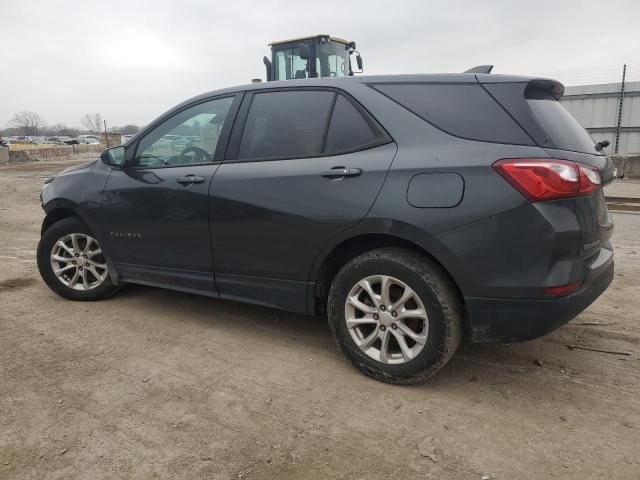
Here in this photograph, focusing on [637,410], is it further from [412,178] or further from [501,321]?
[412,178]

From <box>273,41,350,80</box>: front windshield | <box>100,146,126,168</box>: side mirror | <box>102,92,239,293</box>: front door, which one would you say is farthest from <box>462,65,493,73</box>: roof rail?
<box>273,41,350,80</box>: front windshield

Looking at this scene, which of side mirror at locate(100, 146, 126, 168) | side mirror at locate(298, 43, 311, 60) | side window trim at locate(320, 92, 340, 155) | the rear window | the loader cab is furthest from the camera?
the loader cab

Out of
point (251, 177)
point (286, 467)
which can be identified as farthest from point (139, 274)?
point (286, 467)

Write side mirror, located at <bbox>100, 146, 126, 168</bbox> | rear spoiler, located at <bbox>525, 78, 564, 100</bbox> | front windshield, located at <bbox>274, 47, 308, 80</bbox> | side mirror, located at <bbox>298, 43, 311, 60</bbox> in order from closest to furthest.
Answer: rear spoiler, located at <bbox>525, 78, 564, 100</bbox> < side mirror, located at <bbox>100, 146, 126, 168</bbox> < side mirror, located at <bbox>298, 43, 311, 60</bbox> < front windshield, located at <bbox>274, 47, 308, 80</bbox>

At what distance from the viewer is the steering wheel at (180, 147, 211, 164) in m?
3.66

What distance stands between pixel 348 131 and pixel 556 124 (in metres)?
1.16

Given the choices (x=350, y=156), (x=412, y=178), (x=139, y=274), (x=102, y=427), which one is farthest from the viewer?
(x=139, y=274)

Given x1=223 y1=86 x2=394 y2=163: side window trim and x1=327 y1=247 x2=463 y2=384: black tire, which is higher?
x1=223 y1=86 x2=394 y2=163: side window trim

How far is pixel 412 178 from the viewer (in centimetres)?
274

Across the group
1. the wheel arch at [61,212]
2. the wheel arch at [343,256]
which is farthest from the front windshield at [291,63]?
the wheel arch at [343,256]

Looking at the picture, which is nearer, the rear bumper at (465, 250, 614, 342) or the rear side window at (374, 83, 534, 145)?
the rear bumper at (465, 250, 614, 342)

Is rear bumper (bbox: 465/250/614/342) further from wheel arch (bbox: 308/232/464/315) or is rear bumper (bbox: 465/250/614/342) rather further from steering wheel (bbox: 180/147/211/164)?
steering wheel (bbox: 180/147/211/164)

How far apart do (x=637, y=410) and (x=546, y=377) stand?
49 centimetres

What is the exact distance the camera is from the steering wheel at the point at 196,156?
366 centimetres
